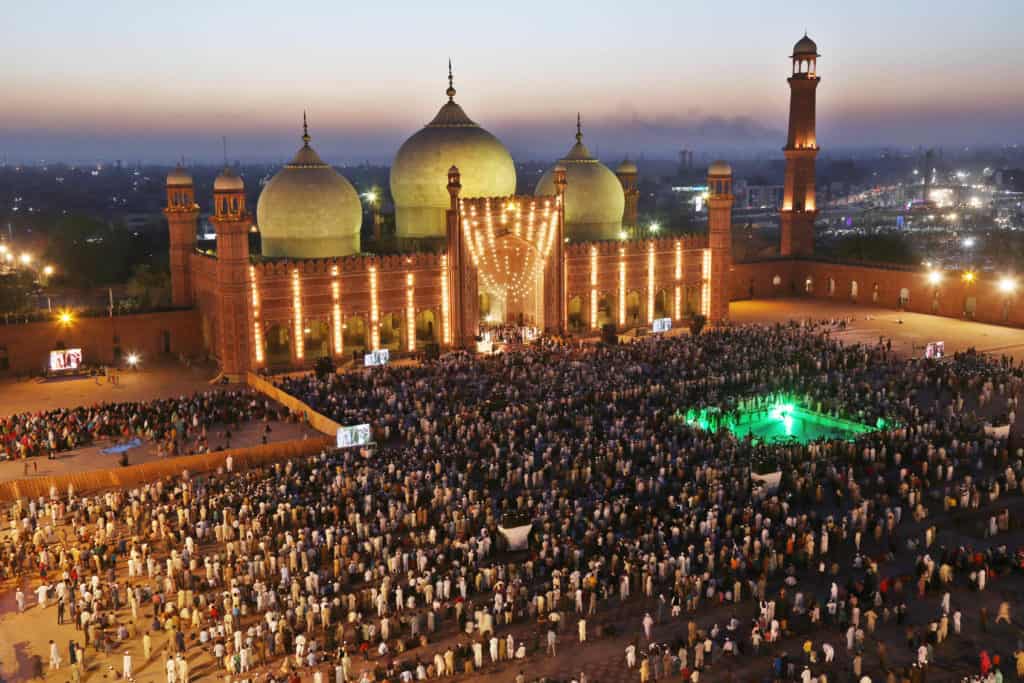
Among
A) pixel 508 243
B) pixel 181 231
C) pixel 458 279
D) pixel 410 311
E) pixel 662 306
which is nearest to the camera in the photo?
pixel 410 311

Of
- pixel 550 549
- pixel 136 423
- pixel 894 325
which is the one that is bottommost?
pixel 550 549

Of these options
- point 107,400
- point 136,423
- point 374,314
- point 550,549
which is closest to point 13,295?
point 107,400

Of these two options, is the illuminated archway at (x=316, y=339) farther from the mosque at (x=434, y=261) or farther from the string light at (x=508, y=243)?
the string light at (x=508, y=243)

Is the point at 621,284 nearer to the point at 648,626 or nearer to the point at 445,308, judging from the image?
the point at 445,308

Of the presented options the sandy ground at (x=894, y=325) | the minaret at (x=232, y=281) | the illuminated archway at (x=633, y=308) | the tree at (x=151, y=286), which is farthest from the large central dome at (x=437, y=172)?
the tree at (x=151, y=286)

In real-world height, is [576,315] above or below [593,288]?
→ below

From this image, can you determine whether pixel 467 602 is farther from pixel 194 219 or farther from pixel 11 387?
pixel 194 219
